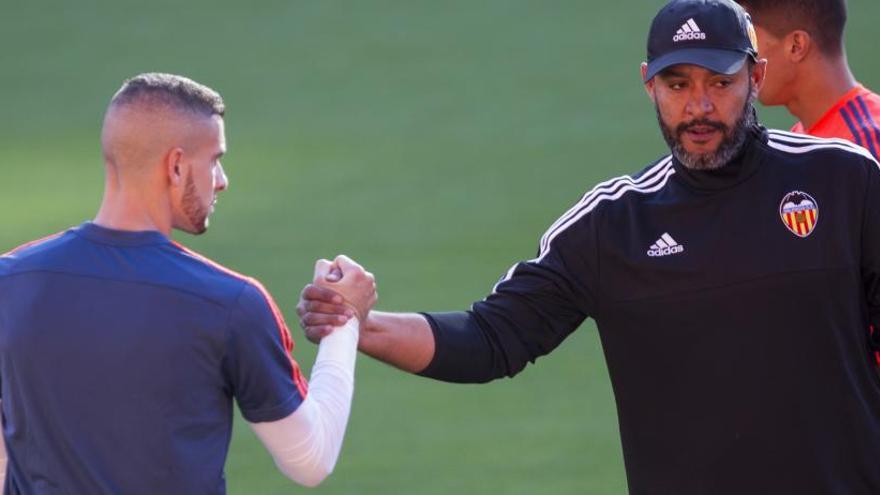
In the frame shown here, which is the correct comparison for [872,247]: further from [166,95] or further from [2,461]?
[2,461]

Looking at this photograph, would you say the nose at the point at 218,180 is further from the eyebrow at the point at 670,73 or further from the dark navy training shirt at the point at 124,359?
the eyebrow at the point at 670,73

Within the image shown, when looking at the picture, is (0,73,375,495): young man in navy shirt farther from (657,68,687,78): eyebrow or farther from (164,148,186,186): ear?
(657,68,687,78): eyebrow

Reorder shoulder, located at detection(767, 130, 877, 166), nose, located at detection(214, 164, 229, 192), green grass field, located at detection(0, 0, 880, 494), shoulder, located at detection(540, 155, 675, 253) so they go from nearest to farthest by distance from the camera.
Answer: nose, located at detection(214, 164, 229, 192), shoulder, located at detection(767, 130, 877, 166), shoulder, located at detection(540, 155, 675, 253), green grass field, located at detection(0, 0, 880, 494)

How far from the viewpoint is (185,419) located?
2.87 metres

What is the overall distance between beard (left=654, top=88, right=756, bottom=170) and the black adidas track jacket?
3 centimetres

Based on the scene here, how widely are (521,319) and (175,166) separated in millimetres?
985

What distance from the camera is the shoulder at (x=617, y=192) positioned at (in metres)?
3.53

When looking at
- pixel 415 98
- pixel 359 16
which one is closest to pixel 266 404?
pixel 415 98

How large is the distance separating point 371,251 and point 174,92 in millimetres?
4215

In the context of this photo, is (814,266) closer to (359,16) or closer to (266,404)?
(266,404)

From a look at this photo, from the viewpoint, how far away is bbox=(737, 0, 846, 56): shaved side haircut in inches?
166

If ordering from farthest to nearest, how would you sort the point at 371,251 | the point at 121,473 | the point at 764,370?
1. the point at 371,251
2. the point at 764,370
3. the point at 121,473

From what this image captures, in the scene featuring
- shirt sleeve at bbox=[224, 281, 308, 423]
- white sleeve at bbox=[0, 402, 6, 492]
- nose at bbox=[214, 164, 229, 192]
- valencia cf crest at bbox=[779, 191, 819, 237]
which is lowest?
white sleeve at bbox=[0, 402, 6, 492]

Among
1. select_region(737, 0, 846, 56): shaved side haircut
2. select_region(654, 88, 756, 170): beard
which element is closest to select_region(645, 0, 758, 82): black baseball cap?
select_region(654, 88, 756, 170): beard
